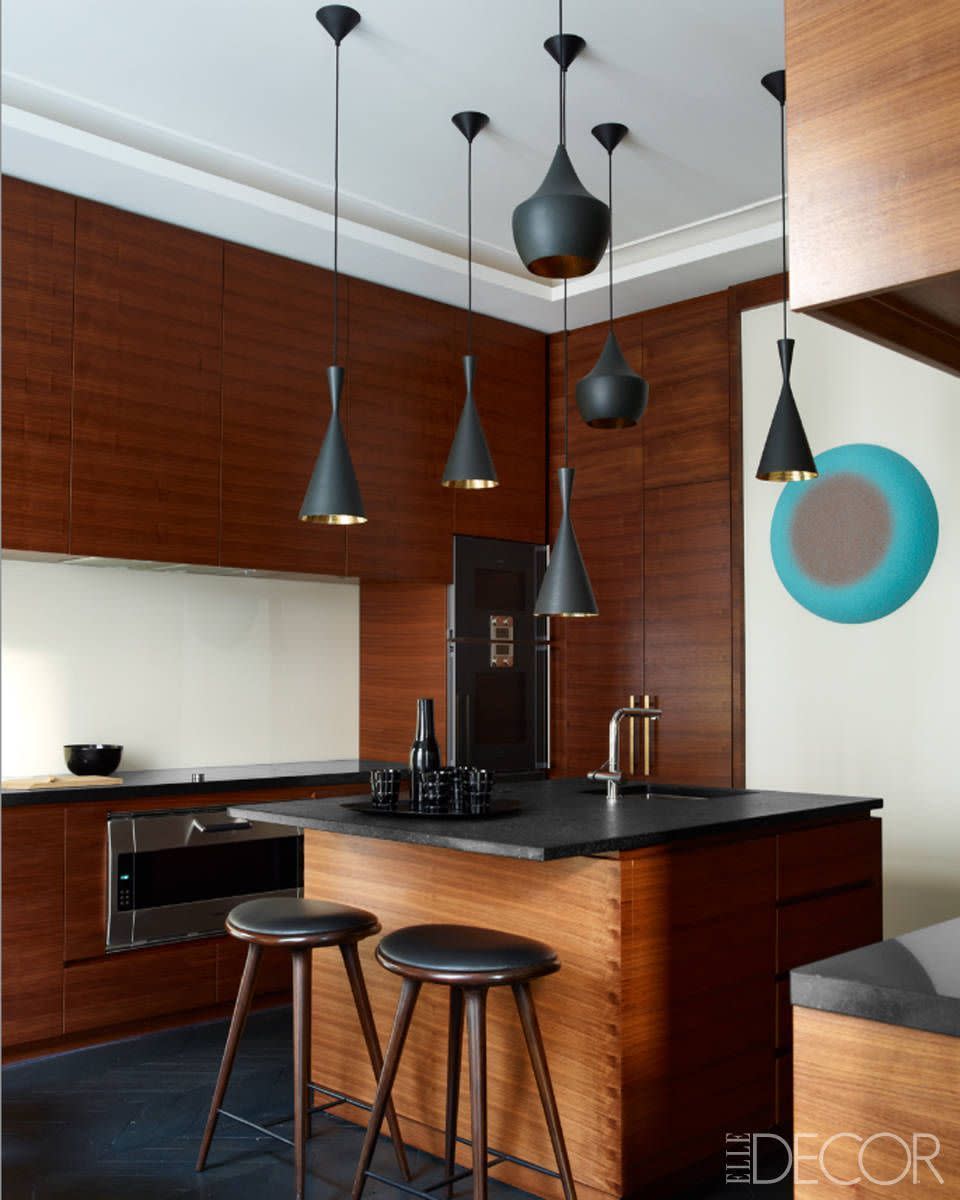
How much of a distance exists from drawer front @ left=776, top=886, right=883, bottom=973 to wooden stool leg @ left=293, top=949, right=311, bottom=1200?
122 cm

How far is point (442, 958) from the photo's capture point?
240cm

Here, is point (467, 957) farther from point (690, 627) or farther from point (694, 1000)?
point (690, 627)

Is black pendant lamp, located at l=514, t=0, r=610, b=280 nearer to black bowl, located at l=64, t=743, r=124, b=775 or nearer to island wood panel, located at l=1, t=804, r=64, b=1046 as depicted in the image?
island wood panel, located at l=1, t=804, r=64, b=1046

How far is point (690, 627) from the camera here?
506 cm

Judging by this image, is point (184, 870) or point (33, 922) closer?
point (33, 922)

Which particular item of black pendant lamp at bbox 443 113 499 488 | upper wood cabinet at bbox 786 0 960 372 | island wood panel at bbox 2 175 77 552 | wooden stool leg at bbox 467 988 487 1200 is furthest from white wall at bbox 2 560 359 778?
upper wood cabinet at bbox 786 0 960 372

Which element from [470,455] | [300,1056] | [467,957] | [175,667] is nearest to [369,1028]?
[300,1056]

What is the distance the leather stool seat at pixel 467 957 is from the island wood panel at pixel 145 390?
6.90ft

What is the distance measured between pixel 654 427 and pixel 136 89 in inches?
101

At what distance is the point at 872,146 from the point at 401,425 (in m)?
3.73

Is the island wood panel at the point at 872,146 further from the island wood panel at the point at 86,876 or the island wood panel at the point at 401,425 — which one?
the island wood panel at the point at 401,425

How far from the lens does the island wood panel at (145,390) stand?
402cm

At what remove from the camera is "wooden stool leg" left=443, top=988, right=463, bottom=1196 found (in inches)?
108

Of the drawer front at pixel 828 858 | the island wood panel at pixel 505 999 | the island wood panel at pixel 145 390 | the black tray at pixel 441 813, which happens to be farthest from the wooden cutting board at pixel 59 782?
the drawer front at pixel 828 858
